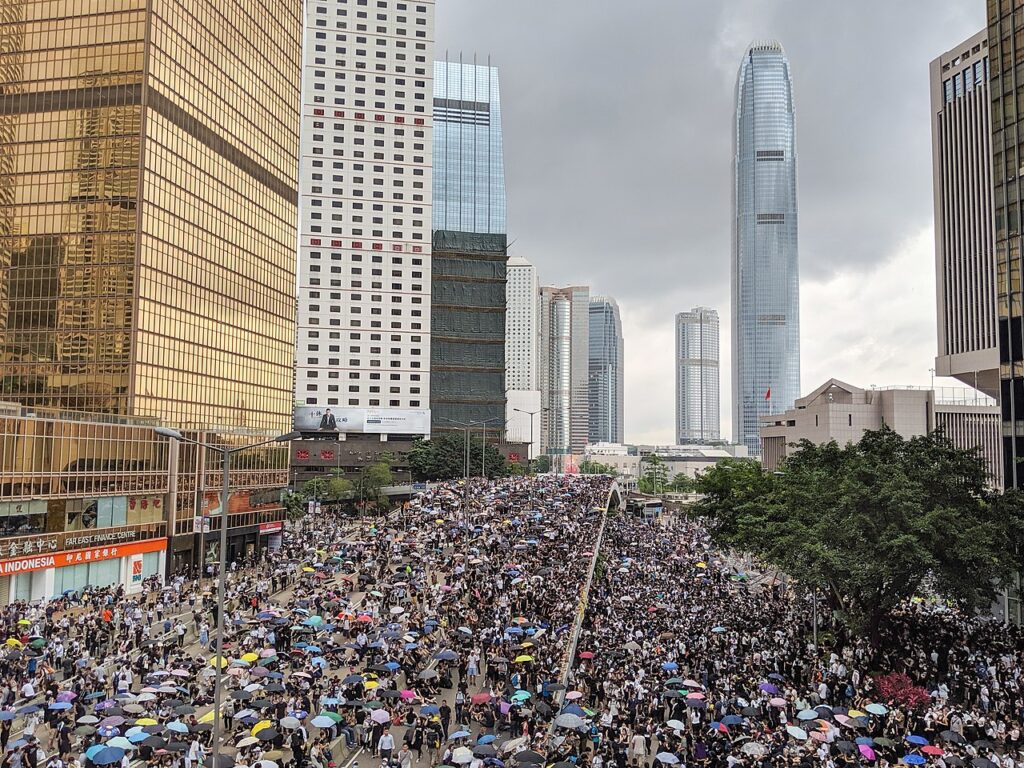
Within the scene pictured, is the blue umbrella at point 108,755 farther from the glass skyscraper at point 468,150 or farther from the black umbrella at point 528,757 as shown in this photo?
the glass skyscraper at point 468,150

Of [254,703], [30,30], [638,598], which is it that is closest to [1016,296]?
[638,598]

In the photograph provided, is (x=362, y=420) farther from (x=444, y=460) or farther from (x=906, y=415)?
(x=906, y=415)

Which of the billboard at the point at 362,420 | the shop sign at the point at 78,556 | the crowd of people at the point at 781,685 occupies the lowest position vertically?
the crowd of people at the point at 781,685

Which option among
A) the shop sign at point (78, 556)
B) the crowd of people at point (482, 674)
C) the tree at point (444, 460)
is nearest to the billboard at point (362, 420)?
the tree at point (444, 460)

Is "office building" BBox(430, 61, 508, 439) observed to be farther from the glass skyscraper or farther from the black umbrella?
the black umbrella

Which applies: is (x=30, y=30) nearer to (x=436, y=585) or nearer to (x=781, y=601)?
(x=436, y=585)
